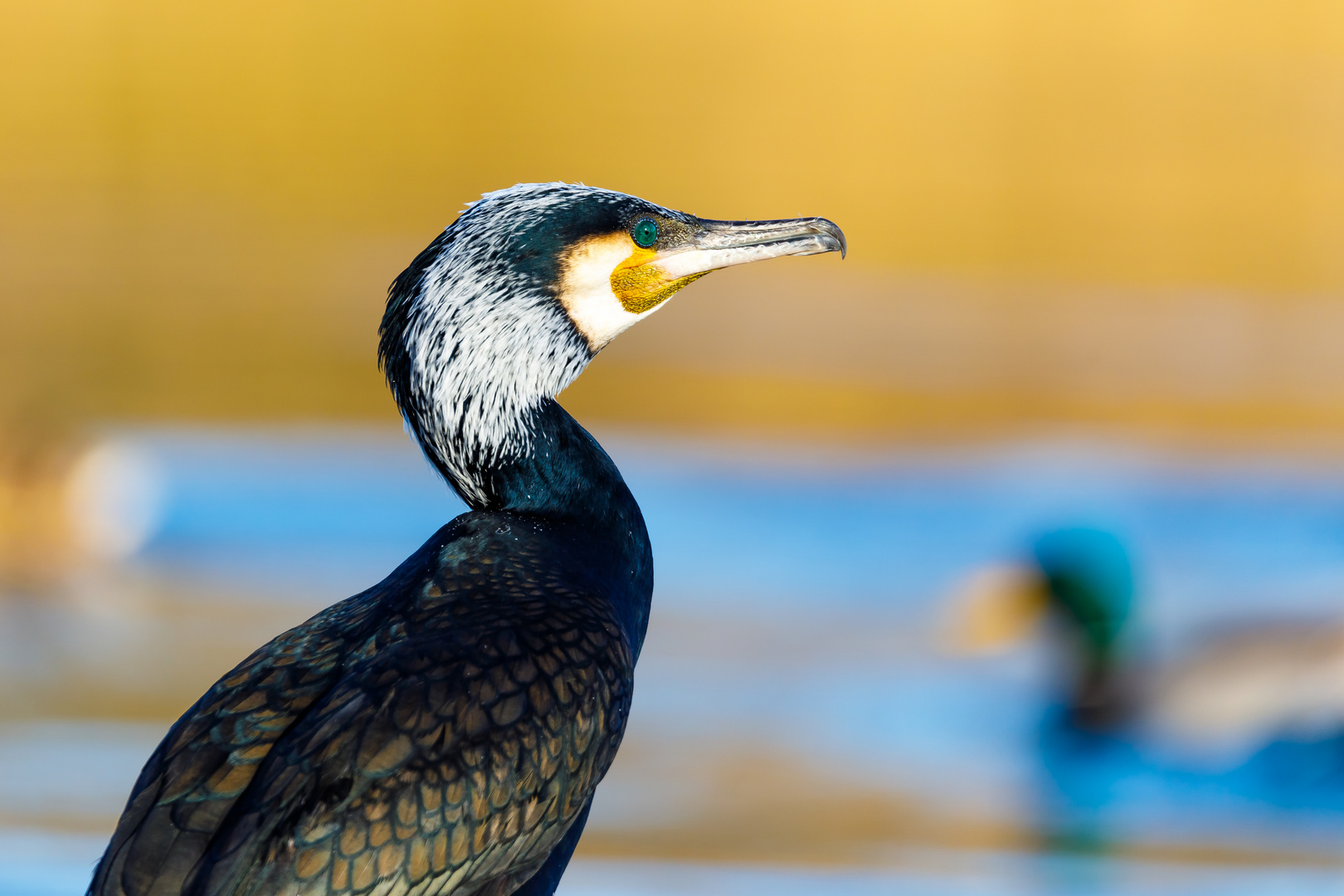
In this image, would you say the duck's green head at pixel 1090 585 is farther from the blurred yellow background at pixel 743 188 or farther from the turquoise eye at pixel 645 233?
the turquoise eye at pixel 645 233

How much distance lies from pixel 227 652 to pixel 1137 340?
8686 millimetres

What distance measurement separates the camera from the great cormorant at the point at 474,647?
3078 millimetres

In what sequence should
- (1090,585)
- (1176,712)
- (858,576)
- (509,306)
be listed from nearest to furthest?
1. (509,306)
2. (1176,712)
3. (1090,585)
4. (858,576)

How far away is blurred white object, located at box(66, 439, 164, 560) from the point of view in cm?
828

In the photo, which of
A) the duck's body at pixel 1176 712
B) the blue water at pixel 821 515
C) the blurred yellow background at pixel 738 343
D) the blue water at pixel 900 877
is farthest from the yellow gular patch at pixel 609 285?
the blue water at pixel 821 515

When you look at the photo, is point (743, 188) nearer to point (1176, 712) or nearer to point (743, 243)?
point (1176, 712)

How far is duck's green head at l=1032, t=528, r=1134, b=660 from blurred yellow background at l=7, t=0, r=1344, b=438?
365 centimetres

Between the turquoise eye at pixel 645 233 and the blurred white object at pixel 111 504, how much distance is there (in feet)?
16.2

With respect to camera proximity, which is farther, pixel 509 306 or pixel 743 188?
pixel 743 188

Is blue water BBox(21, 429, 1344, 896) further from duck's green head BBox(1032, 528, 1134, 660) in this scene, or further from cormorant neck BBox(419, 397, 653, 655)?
cormorant neck BBox(419, 397, 653, 655)

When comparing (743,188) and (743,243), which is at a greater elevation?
(743,188)

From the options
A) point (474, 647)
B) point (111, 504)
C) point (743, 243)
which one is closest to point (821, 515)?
point (111, 504)

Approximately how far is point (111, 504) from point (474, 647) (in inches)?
219

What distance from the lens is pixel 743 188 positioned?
1709 centimetres
